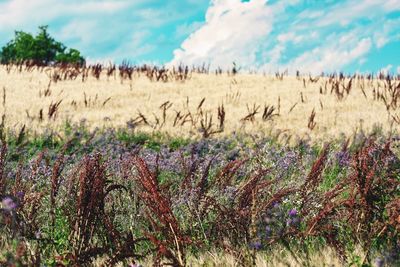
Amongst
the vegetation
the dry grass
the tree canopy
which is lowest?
the vegetation

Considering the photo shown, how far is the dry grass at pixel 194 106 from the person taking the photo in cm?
968

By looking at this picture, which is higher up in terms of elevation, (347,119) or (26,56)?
(26,56)

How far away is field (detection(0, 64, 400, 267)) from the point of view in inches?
115

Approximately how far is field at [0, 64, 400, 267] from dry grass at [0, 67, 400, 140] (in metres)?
0.05

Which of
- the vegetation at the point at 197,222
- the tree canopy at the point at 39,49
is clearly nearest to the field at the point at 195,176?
the vegetation at the point at 197,222

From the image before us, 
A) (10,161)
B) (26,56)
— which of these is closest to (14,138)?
(10,161)

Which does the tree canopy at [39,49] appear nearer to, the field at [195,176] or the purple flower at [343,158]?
the field at [195,176]

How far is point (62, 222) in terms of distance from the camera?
Answer: 3.76 m

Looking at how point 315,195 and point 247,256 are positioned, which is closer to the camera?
point 247,256

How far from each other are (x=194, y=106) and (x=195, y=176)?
6.94m

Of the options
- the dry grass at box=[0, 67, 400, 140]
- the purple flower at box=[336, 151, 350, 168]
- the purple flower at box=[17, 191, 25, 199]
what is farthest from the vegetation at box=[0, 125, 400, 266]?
the dry grass at box=[0, 67, 400, 140]

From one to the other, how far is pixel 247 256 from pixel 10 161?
5241 mm

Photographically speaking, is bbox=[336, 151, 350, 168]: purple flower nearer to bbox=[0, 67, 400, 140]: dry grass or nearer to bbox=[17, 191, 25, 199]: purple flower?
bbox=[0, 67, 400, 140]: dry grass

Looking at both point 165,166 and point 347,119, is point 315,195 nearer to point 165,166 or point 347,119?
point 165,166
